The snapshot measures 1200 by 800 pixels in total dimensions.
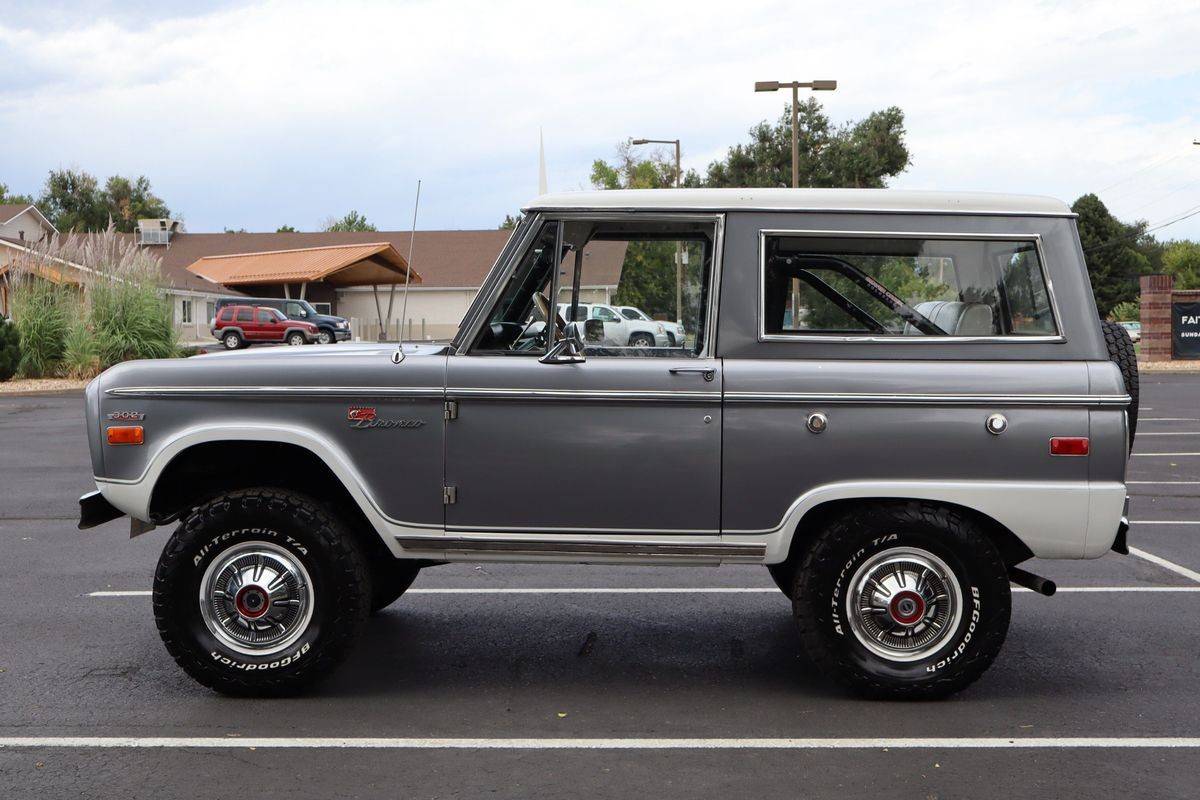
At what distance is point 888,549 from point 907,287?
1.17m

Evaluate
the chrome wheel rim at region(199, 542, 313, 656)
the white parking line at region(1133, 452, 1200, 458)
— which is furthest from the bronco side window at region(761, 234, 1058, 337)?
the white parking line at region(1133, 452, 1200, 458)

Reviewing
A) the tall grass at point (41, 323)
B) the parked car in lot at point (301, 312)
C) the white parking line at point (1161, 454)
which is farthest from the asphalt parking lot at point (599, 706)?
the parked car in lot at point (301, 312)

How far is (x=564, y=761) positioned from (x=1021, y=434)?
2.29 metres

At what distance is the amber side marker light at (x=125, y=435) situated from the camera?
532 centimetres

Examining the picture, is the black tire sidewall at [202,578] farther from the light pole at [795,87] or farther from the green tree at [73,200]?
the green tree at [73,200]

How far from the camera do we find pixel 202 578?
530 cm

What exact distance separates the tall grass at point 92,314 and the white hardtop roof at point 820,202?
2440 cm

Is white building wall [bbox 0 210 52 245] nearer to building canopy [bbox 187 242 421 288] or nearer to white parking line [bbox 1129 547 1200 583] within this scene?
building canopy [bbox 187 242 421 288]

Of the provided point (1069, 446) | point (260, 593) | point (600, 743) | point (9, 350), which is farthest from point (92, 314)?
point (1069, 446)

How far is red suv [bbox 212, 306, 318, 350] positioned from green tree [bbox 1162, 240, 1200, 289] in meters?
45.1

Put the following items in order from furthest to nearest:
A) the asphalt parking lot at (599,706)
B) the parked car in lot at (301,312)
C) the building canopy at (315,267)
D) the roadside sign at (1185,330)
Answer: the building canopy at (315,267), the parked car in lot at (301,312), the roadside sign at (1185,330), the asphalt parking lot at (599,706)

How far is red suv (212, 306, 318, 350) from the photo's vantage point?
4553 centimetres

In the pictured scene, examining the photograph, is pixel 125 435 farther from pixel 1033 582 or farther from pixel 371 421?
pixel 1033 582

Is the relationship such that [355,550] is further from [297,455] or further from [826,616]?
[826,616]
